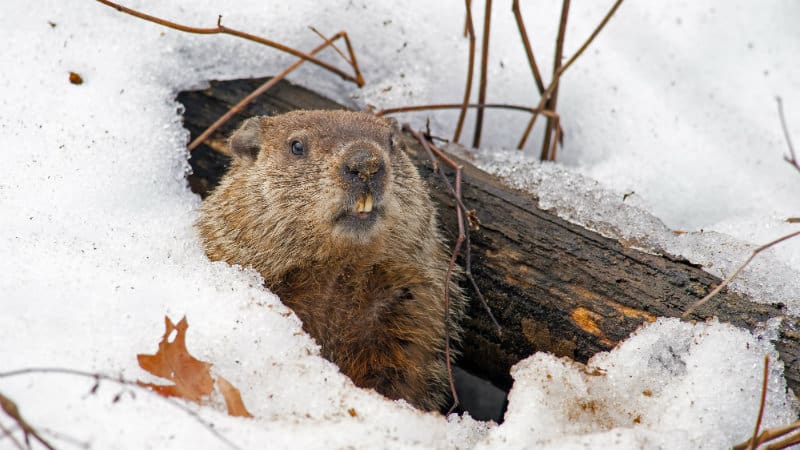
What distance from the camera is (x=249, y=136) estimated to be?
3.87 metres

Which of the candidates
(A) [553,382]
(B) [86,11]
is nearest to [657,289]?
(A) [553,382]

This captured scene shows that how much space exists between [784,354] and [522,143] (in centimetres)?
204

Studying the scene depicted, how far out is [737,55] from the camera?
4.80 m

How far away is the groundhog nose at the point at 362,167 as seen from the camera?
121 inches

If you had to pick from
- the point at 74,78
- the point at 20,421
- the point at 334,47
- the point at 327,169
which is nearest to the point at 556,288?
the point at 327,169

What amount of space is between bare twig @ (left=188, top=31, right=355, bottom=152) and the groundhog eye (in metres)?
0.73

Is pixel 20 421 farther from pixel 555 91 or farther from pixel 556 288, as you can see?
pixel 555 91

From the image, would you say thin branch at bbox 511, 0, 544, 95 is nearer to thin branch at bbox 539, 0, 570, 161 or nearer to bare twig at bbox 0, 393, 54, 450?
thin branch at bbox 539, 0, 570, 161

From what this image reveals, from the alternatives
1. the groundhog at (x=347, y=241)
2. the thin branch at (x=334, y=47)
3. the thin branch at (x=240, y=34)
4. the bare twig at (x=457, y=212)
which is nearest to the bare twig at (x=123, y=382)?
the groundhog at (x=347, y=241)

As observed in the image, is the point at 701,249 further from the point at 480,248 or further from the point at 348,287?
the point at 348,287

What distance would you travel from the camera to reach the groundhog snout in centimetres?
308

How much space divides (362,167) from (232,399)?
3.69 ft

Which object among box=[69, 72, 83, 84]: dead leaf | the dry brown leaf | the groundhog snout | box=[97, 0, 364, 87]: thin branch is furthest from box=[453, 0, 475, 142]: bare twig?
the dry brown leaf

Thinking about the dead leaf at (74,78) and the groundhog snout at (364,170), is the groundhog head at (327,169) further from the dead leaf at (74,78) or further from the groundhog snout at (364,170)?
the dead leaf at (74,78)
